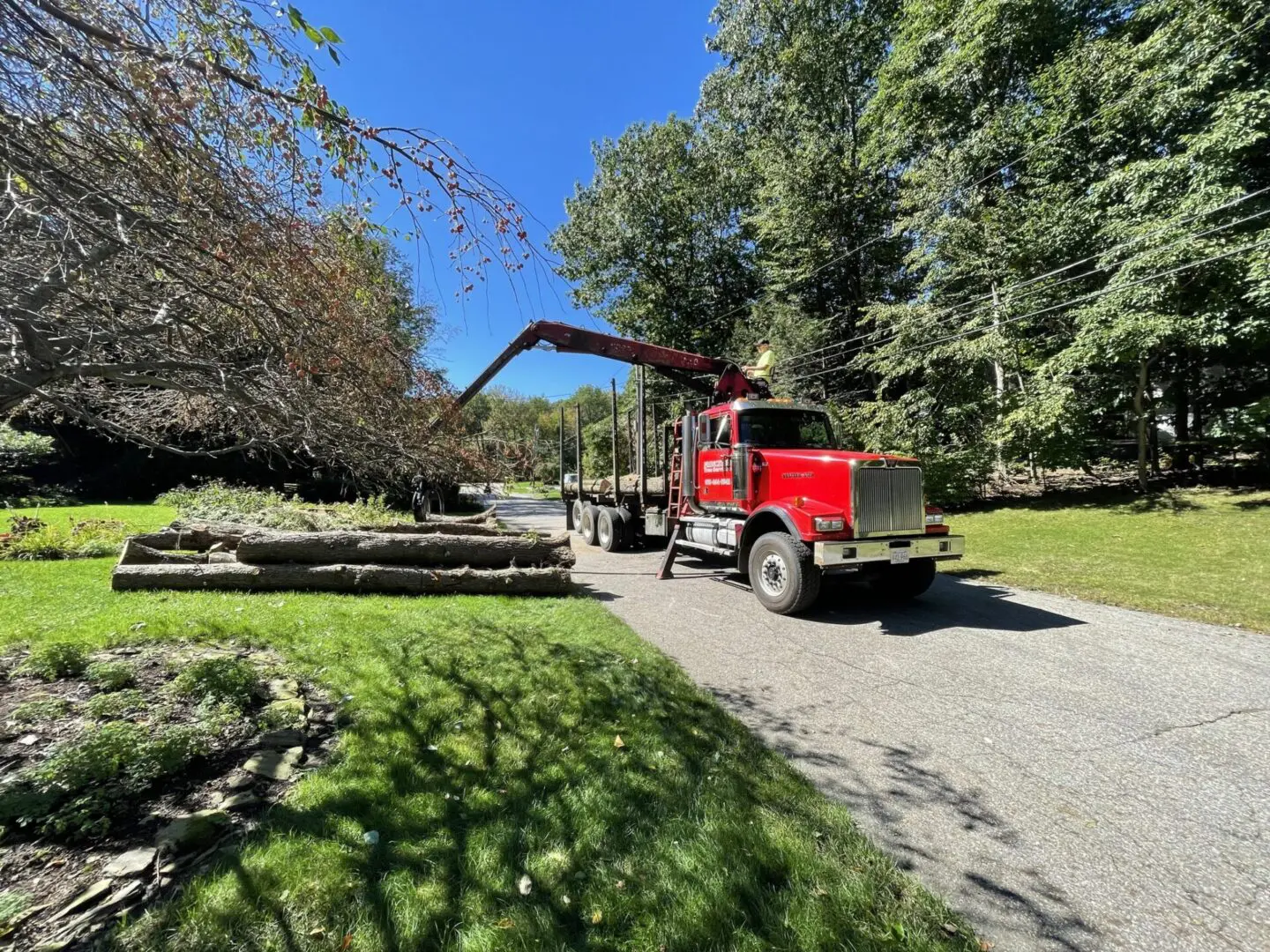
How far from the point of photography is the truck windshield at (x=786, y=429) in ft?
26.5

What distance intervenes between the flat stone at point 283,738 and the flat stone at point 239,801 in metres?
0.46

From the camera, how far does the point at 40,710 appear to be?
3.32 metres

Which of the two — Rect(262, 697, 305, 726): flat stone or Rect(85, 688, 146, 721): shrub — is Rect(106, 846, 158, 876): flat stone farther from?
Rect(85, 688, 146, 721): shrub

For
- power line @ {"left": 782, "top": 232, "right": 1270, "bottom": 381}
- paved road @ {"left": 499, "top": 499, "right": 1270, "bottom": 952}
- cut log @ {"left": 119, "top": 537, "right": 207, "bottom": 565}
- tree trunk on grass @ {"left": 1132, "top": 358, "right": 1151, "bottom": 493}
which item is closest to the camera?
paved road @ {"left": 499, "top": 499, "right": 1270, "bottom": 952}

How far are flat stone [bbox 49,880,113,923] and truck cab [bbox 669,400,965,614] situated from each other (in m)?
5.68

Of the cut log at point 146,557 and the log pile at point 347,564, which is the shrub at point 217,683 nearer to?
the log pile at point 347,564

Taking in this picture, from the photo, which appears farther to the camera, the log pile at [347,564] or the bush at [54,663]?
the log pile at [347,564]

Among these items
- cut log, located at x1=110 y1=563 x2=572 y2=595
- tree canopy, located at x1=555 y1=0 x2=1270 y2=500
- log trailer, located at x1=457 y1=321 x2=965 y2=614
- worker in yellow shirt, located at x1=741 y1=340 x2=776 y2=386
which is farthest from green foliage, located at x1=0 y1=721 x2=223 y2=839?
tree canopy, located at x1=555 y1=0 x2=1270 y2=500

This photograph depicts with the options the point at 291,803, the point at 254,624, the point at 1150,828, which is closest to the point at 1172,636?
the point at 1150,828

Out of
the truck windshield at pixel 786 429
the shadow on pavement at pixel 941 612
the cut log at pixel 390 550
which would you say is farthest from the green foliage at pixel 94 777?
the truck windshield at pixel 786 429

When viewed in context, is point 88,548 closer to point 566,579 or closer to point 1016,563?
point 566,579

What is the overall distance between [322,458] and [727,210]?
2537cm

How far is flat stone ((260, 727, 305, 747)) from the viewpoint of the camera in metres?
3.14

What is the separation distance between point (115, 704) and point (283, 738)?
46.8 inches
